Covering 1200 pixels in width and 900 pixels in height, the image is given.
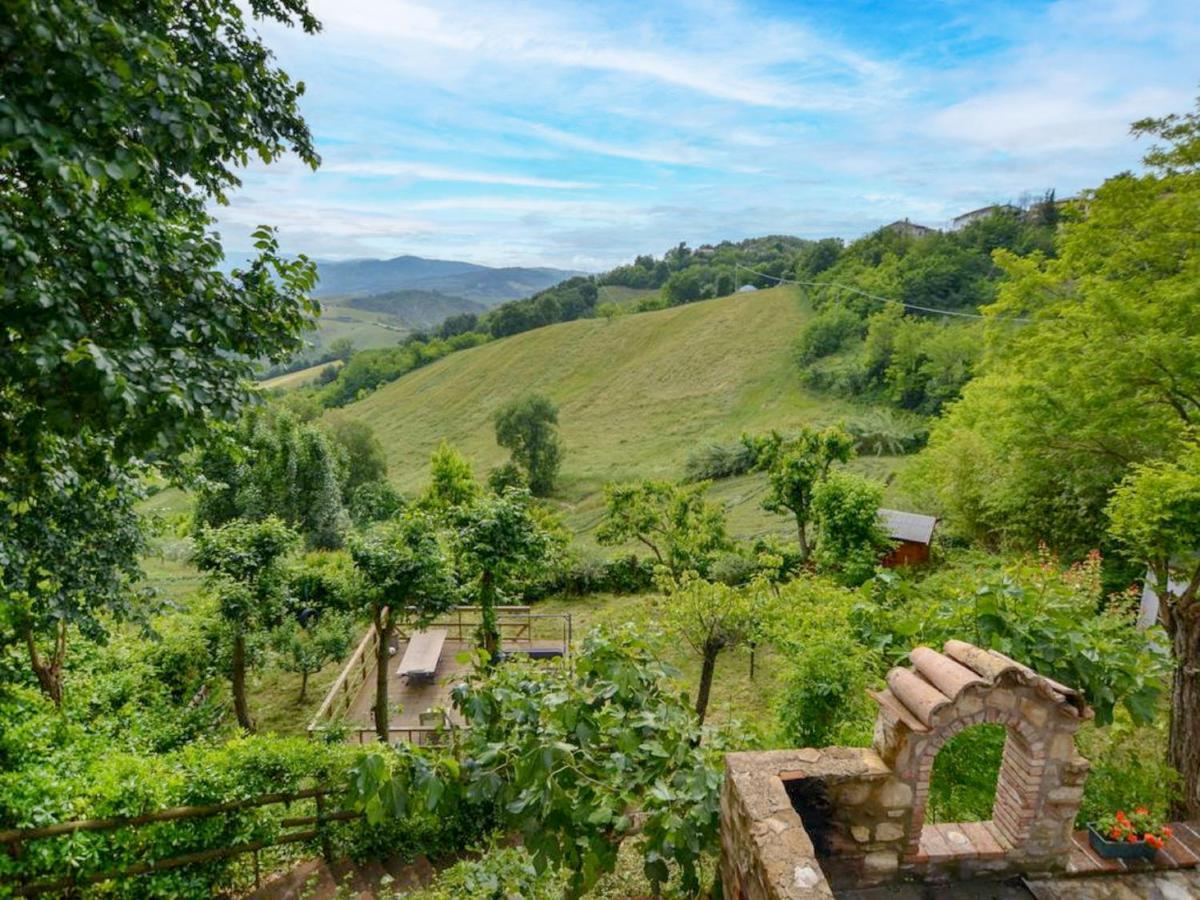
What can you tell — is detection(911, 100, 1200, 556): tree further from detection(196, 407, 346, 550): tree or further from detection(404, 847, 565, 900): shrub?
detection(196, 407, 346, 550): tree

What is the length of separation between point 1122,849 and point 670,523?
1661 centimetres

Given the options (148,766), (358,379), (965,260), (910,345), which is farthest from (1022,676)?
(358,379)

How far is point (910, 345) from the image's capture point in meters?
47.6

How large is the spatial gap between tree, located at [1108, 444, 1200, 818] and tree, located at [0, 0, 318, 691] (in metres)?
10.2

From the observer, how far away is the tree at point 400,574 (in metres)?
10.0

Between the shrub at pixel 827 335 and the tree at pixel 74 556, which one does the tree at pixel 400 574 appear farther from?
the shrub at pixel 827 335

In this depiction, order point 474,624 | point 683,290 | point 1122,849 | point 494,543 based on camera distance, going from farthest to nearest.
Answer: point 683,290 → point 474,624 → point 494,543 → point 1122,849

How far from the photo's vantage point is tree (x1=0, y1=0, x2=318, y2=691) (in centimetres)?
372

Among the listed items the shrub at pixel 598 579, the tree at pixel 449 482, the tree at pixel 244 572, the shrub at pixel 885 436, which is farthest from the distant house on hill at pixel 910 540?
the shrub at pixel 885 436

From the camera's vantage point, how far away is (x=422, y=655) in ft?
50.7

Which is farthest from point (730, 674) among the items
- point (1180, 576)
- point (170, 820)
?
point (170, 820)

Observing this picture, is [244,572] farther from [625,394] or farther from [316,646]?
[625,394]

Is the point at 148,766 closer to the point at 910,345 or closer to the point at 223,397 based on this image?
the point at 223,397

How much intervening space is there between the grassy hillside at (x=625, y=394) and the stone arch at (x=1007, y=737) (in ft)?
84.4
